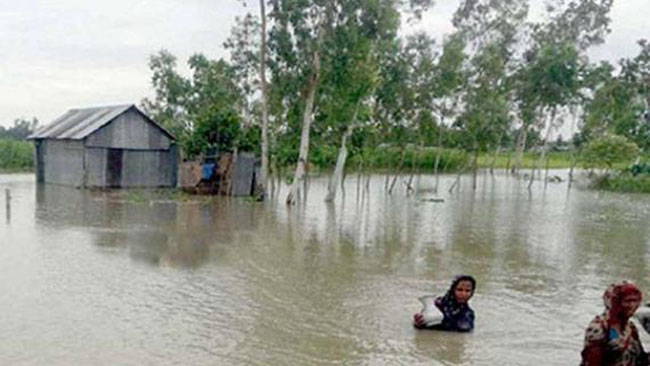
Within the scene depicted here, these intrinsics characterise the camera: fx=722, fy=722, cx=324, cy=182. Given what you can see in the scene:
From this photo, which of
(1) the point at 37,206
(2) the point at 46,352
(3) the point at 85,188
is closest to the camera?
(2) the point at 46,352

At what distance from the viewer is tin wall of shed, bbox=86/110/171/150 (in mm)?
30625

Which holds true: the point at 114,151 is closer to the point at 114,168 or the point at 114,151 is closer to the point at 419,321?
the point at 114,168

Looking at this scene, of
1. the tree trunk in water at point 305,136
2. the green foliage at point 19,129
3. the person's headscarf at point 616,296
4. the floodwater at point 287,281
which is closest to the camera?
the person's headscarf at point 616,296

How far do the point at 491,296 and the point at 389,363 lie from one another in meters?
4.03

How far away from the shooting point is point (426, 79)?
33781 millimetres

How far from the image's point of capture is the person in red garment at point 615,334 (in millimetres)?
5137

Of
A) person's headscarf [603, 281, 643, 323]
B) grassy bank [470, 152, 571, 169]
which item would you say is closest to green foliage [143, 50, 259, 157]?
person's headscarf [603, 281, 643, 323]

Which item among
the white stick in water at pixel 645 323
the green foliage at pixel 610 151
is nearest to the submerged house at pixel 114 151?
the green foliage at pixel 610 151

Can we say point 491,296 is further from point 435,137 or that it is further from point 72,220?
point 435,137

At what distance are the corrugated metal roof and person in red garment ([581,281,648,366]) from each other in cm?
2765

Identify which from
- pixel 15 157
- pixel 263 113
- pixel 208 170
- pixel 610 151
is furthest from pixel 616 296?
pixel 15 157

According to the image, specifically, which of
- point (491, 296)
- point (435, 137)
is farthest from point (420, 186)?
point (491, 296)

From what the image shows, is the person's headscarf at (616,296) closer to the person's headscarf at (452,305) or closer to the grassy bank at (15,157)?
the person's headscarf at (452,305)

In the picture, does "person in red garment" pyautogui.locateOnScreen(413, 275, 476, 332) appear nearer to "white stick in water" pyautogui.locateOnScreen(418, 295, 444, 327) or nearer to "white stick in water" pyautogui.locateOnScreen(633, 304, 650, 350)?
"white stick in water" pyautogui.locateOnScreen(418, 295, 444, 327)
